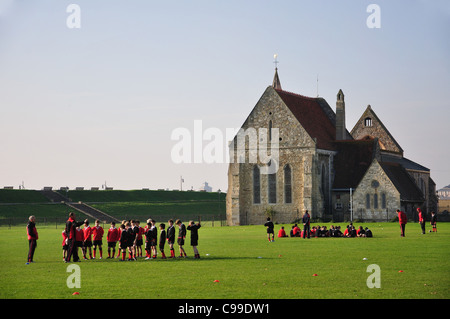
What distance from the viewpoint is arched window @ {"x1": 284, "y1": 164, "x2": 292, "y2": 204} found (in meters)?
87.1

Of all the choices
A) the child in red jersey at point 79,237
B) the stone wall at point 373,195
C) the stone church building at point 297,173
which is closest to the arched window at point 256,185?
the stone church building at point 297,173

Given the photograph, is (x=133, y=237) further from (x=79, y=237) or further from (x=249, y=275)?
(x=249, y=275)

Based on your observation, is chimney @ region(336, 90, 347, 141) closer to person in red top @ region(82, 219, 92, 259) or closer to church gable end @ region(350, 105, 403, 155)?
church gable end @ region(350, 105, 403, 155)

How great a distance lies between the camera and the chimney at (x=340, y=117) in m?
96.2

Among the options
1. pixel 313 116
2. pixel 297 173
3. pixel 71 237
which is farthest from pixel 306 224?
pixel 313 116

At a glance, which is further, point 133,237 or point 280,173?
point 280,173

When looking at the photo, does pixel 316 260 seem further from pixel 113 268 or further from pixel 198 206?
pixel 198 206

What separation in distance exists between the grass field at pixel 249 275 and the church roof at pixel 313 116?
5192cm

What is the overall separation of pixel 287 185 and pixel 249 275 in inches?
2467

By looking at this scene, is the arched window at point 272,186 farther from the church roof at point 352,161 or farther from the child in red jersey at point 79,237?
the child in red jersey at point 79,237

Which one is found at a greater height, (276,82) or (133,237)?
(276,82)

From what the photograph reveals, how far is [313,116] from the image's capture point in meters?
93.9

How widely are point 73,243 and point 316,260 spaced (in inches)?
407
